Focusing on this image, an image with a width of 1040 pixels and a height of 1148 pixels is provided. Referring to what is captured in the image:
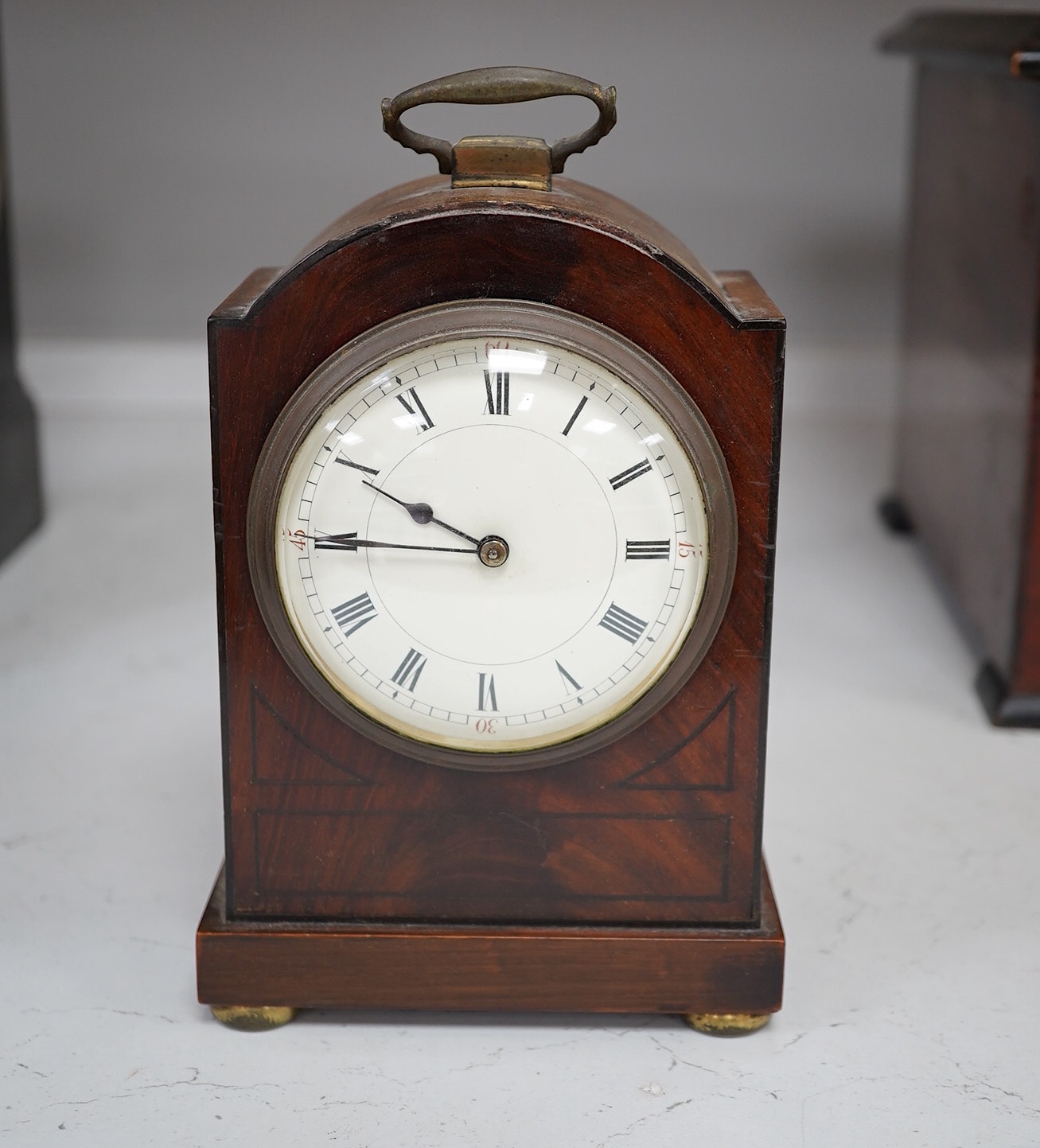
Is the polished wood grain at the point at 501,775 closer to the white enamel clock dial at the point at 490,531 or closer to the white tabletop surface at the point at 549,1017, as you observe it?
the white enamel clock dial at the point at 490,531

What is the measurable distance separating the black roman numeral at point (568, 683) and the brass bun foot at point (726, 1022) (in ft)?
1.11

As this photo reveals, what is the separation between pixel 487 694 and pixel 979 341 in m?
1.38

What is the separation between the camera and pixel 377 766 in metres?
1.45

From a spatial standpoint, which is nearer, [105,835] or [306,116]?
[105,835]

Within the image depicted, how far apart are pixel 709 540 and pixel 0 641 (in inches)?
56.0

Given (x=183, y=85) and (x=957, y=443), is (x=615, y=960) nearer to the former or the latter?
(x=957, y=443)

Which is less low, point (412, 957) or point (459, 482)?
point (459, 482)

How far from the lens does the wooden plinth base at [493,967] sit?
1479 millimetres

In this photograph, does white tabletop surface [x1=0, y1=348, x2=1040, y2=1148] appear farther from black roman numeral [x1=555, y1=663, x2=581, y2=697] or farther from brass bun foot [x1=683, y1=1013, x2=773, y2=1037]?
black roman numeral [x1=555, y1=663, x2=581, y2=697]

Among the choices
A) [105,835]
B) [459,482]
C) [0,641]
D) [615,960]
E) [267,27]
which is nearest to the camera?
[459,482]

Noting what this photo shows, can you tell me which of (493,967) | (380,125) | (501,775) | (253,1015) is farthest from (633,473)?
(380,125)

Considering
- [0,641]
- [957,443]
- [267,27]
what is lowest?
[0,641]

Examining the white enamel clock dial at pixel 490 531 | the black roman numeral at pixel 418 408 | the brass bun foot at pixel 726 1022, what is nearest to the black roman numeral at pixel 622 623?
the white enamel clock dial at pixel 490 531

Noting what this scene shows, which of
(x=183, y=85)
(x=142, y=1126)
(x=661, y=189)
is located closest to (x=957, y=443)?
(x=661, y=189)
